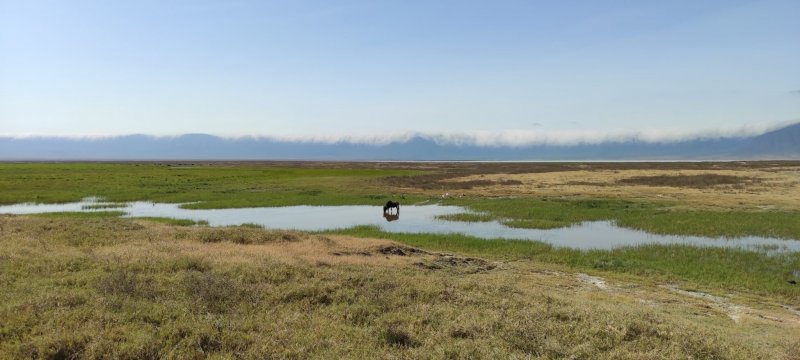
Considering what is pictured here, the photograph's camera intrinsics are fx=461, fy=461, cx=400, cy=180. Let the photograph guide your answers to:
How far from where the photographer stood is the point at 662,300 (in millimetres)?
15734

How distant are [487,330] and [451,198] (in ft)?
146

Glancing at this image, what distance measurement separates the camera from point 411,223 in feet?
119

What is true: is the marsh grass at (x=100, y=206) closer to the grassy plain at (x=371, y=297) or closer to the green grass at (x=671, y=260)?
the grassy plain at (x=371, y=297)

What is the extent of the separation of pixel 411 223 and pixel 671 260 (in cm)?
1866

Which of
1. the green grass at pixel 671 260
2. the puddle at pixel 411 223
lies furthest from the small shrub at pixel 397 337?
the puddle at pixel 411 223

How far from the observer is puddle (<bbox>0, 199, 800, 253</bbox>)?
27625 millimetres

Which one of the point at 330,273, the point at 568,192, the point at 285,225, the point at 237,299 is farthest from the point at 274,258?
the point at 568,192

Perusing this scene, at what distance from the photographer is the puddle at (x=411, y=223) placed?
90.6 ft

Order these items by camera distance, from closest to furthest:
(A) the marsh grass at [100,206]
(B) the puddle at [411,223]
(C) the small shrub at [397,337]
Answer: (C) the small shrub at [397,337]
(B) the puddle at [411,223]
(A) the marsh grass at [100,206]

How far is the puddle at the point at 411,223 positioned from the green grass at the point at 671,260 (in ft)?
6.96

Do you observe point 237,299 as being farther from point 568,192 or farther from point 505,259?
point 568,192

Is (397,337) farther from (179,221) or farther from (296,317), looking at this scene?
(179,221)

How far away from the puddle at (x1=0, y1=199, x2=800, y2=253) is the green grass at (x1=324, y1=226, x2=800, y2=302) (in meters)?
2.12

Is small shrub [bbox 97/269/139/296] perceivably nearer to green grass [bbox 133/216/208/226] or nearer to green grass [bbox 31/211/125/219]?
green grass [bbox 133/216/208/226]
